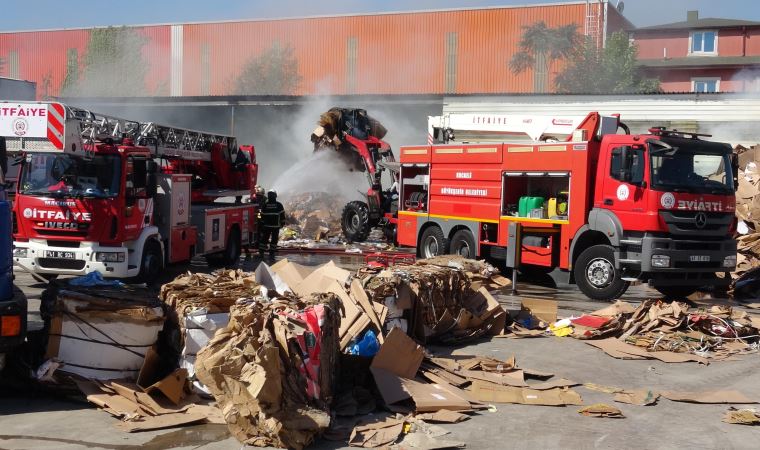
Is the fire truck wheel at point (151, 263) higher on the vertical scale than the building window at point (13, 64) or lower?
lower

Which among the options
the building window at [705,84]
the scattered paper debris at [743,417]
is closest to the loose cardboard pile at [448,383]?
the scattered paper debris at [743,417]

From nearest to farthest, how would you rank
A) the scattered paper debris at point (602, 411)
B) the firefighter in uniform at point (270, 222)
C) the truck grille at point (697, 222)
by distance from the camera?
1. the scattered paper debris at point (602, 411)
2. the truck grille at point (697, 222)
3. the firefighter in uniform at point (270, 222)

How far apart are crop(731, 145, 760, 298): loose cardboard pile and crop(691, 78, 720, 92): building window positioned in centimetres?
2294

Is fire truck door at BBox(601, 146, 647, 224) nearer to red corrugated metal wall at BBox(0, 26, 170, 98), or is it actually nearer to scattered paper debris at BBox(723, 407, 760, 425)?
scattered paper debris at BBox(723, 407, 760, 425)

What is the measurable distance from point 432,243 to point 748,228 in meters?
7.32

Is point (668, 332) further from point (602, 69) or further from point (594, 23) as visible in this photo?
point (594, 23)

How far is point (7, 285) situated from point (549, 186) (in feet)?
37.1

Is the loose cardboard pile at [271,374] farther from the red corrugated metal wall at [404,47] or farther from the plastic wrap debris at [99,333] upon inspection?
the red corrugated metal wall at [404,47]

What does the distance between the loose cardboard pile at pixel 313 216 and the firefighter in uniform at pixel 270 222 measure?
12.8 ft

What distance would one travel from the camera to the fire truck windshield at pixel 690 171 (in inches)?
535

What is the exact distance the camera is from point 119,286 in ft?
25.8

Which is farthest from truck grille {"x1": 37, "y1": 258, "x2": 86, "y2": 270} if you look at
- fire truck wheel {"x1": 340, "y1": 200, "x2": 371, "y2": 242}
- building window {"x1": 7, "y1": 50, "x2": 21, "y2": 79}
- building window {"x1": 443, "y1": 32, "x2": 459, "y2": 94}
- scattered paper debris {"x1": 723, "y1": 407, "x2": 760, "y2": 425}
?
building window {"x1": 7, "y1": 50, "x2": 21, "y2": 79}

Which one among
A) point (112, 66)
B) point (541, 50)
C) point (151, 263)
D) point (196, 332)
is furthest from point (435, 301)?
point (112, 66)

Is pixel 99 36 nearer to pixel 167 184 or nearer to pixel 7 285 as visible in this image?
pixel 167 184
